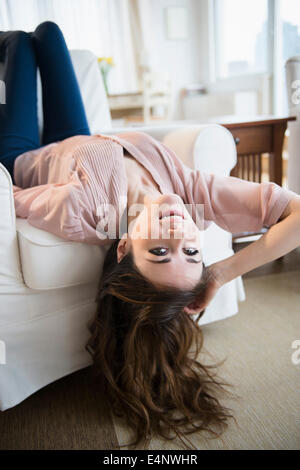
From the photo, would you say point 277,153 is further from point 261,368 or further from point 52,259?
point 52,259

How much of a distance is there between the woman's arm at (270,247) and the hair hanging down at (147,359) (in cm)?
8

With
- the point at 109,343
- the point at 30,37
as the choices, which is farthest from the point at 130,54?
the point at 109,343

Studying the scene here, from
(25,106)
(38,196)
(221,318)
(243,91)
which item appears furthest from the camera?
(243,91)

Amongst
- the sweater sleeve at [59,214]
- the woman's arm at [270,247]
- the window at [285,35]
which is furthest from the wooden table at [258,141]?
the window at [285,35]

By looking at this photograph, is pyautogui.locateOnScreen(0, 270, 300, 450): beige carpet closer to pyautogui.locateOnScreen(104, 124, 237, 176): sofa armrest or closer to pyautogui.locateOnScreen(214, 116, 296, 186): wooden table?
pyautogui.locateOnScreen(104, 124, 237, 176): sofa armrest

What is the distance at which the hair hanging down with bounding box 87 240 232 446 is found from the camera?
0.98m

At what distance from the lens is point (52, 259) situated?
3.46 ft

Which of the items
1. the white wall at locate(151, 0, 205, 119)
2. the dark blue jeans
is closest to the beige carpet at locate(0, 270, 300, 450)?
the dark blue jeans

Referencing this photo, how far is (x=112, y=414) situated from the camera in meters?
1.09

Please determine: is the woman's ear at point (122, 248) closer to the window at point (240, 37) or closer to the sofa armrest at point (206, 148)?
the sofa armrest at point (206, 148)

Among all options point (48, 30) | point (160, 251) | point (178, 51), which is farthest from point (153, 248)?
point (178, 51)

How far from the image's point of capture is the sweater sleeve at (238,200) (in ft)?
3.42
